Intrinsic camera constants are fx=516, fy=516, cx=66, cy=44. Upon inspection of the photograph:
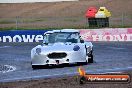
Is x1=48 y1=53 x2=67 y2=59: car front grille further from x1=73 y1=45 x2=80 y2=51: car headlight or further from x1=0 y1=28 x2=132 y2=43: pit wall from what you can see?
x1=0 y1=28 x2=132 y2=43: pit wall

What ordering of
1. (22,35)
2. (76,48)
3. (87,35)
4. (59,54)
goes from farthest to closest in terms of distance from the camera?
(22,35)
(87,35)
(76,48)
(59,54)

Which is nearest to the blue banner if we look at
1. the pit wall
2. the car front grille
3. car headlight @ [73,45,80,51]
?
the pit wall

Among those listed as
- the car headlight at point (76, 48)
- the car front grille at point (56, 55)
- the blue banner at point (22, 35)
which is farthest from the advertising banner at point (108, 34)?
the car front grille at point (56, 55)

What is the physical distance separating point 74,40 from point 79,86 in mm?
6476

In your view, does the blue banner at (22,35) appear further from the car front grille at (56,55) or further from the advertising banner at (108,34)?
the car front grille at (56,55)

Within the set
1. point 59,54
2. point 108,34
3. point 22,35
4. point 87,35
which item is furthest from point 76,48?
point 22,35

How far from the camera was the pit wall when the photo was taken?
31930mm

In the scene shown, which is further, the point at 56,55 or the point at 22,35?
the point at 22,35

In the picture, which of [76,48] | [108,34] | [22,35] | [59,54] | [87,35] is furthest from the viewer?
[22,35]

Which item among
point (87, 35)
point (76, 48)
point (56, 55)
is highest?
point (76, 48)

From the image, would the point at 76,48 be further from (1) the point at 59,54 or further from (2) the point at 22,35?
(2) the point at 22,35

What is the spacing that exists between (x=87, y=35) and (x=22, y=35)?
4163 mm

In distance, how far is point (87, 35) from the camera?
32531 mm

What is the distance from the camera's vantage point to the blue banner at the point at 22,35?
3284 centimetres
